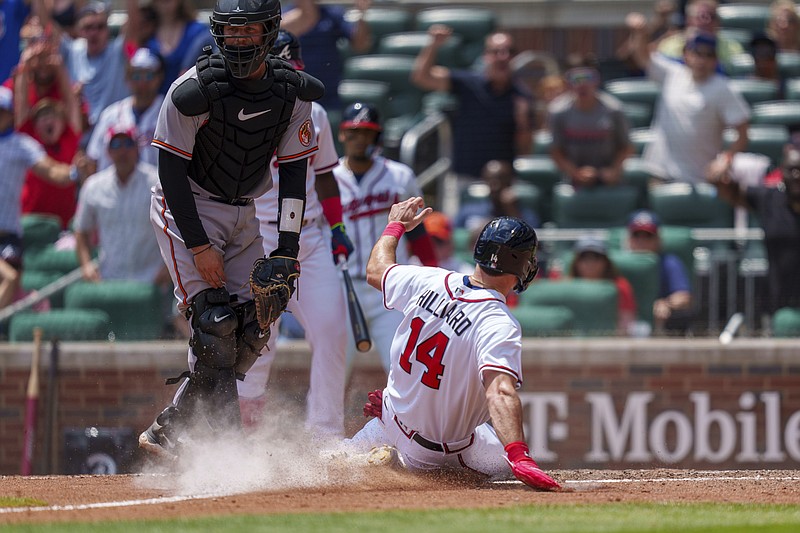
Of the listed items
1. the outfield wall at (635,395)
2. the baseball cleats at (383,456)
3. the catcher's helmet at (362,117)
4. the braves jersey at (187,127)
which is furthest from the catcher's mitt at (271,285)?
the outfield wall at (635,395)

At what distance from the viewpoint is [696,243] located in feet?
31.0

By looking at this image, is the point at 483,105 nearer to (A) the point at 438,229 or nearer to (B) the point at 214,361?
(A) the point at 438,229

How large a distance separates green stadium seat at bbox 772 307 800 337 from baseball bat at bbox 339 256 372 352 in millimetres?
3236

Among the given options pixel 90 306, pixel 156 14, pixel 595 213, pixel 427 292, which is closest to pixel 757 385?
pixel 595 213

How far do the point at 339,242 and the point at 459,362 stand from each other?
135 cm

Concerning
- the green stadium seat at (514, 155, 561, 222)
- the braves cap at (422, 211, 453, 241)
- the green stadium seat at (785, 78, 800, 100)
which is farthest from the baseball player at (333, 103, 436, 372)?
the green stadium seat at (785, 78, 800, 100)

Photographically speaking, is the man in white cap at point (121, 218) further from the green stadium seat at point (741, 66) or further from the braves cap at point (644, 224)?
the green stadium seat at point (741, 66)

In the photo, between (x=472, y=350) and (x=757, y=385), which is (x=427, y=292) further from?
(x=757, y=385)

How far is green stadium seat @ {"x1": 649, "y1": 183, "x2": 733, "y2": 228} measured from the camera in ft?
33.3

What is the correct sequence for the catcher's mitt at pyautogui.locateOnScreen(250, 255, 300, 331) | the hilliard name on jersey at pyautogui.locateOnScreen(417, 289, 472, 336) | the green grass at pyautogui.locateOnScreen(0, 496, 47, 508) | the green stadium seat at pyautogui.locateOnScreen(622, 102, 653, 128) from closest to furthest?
the green grass at pyautogui.locateOnScreen(0, 496, 47, 508)
the hilliard name on jersey at pyautogui.locateOnScreen(417, 289, 472, 336)
the catcher's mitt at pyautogui.locateOnScreen(250, 255, 300, 331)
the green stadium seat at pyautogui.locateOnScreen(622, 102, 653, 128)

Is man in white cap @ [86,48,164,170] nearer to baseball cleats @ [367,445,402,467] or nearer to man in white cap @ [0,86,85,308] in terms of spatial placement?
man in white cap @ [0,86,85,308]

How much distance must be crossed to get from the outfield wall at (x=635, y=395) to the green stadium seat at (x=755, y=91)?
3.77 metres

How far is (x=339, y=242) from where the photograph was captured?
260 inches

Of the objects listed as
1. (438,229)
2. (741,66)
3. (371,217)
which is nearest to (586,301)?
(438,229)
